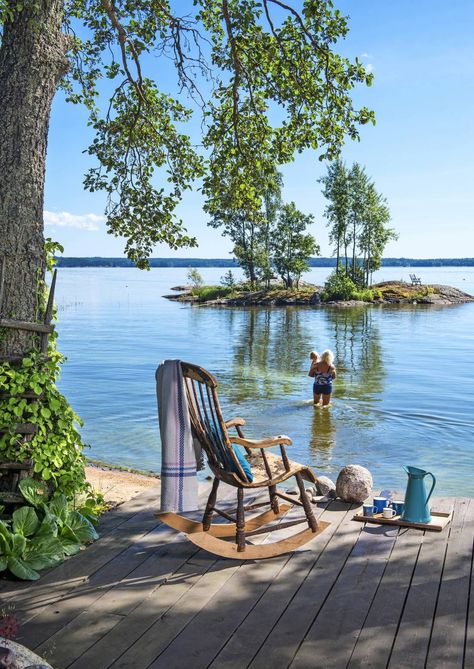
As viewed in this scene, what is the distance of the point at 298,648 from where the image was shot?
374 centimetres

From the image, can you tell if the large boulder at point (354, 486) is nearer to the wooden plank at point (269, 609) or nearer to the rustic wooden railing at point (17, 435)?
the wooden plank at point (269, 609)

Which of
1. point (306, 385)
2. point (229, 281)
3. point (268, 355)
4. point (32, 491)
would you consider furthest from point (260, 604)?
point (229, 281)

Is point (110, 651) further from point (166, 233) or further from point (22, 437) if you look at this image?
point (166, 233)

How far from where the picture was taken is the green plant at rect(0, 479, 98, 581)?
4785 mm

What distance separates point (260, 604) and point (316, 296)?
4923cm

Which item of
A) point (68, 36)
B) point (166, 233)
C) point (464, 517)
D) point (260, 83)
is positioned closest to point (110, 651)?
point (464, 517)

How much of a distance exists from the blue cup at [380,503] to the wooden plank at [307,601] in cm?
23

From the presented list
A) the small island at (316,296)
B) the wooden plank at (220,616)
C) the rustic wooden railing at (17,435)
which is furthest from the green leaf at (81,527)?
the small island at (316,296)

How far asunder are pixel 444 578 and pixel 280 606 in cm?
109

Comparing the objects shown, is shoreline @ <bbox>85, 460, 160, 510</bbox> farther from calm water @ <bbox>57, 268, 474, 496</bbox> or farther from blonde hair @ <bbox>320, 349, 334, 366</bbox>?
blonde hair @ <bbox>320, 349, 334, 366</bbox>

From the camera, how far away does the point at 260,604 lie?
428 centimetres

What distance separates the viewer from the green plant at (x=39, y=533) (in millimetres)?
4785

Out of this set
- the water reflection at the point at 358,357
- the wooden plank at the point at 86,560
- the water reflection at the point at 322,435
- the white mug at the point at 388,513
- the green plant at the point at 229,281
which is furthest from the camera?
the green plant at the point at 229,281

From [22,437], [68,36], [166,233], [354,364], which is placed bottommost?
[354,364]
